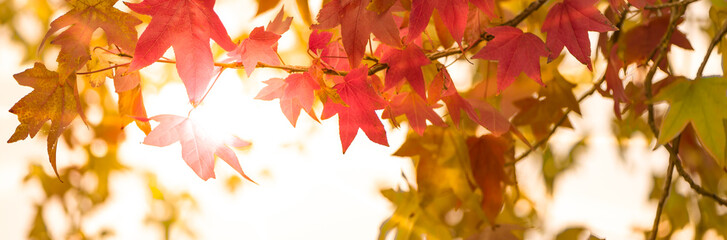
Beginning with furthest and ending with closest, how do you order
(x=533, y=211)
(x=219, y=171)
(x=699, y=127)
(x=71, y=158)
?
(x=219, y=171)
(x=71, y=158)
(x=533, y=211)
(x=699, y=127)

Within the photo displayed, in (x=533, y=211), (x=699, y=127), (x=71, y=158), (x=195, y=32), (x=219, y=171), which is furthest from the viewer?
(x=219, y=171)

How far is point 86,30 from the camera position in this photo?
0.43 meters

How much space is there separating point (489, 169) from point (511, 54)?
0.25 meters

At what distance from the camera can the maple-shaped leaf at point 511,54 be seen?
466 millimetres

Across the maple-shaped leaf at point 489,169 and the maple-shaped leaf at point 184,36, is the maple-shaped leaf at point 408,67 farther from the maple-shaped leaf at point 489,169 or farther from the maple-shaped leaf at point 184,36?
the maple-shaped leaf at point 489,169

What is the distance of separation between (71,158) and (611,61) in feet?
4.22

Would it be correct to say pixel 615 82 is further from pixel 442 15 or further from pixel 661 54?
pixel 442 15

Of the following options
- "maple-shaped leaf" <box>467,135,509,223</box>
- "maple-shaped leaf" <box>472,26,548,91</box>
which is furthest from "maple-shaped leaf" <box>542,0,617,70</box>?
"maple-shaped leaf" <box>467,135,509,223</box>

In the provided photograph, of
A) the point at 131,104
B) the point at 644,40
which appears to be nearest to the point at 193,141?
the point at 131,104

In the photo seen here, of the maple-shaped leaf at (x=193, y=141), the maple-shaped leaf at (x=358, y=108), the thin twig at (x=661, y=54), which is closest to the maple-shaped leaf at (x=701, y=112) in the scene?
the thin twig at (x=661, y=54)

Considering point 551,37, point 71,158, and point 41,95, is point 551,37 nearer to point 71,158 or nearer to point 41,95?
point 41,95

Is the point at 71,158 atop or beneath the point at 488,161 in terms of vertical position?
beneath

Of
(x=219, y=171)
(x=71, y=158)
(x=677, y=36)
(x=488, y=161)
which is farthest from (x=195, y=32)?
(x=219, y=171)

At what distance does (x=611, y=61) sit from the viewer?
68 cm
